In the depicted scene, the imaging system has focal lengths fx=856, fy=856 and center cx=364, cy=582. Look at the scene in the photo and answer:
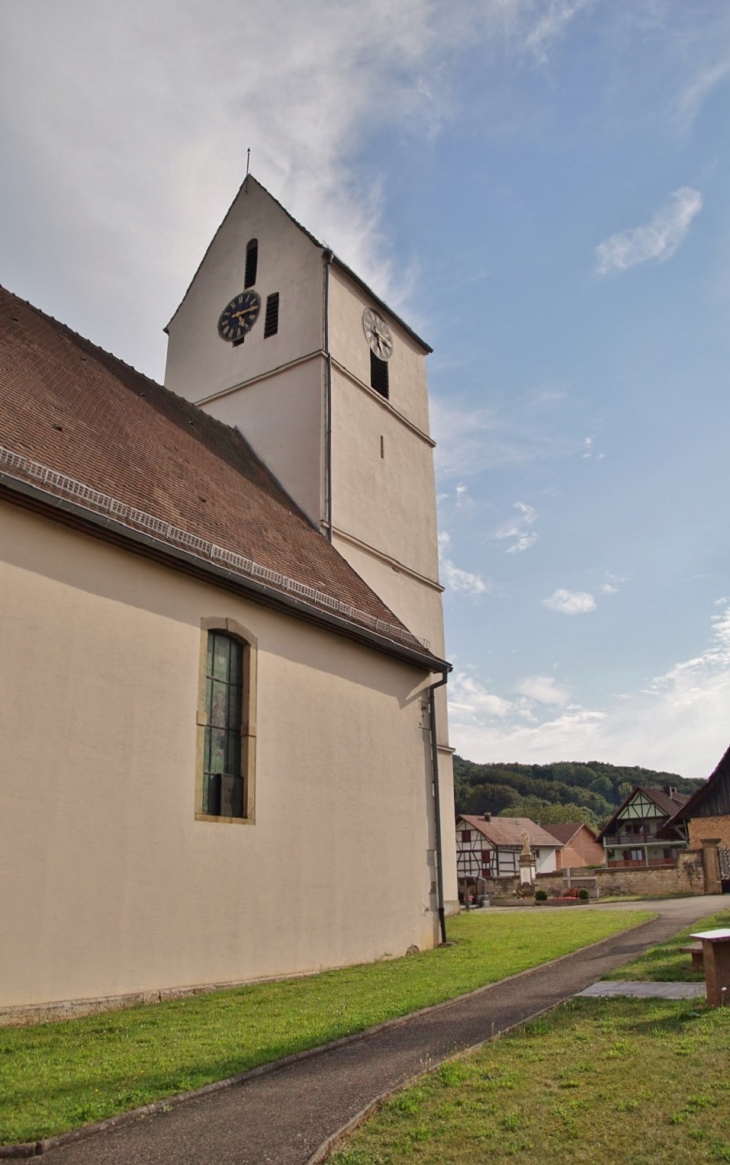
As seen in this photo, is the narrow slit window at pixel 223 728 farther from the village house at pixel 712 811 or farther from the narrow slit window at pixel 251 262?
the village house at pixel 712 811

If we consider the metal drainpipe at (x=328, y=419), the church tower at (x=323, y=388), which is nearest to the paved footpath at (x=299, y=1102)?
the church tower at (x=323, y=388)

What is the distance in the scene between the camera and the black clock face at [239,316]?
2225 centimetres

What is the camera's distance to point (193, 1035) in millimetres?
7344

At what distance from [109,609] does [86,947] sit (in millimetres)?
3640

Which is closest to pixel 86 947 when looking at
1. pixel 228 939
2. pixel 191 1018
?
pixel 191 1018

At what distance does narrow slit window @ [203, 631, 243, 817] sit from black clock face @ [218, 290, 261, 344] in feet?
41.6

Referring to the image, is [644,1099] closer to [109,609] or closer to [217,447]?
[109,609]

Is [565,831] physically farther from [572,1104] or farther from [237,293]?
[572,1104]

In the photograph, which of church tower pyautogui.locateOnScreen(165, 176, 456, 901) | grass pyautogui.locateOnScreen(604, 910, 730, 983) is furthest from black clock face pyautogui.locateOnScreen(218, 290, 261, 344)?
grass pyautogui.locateOnScreen(604, 910, 730, 983)

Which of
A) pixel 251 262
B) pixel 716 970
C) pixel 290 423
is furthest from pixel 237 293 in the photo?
pixel 716 970

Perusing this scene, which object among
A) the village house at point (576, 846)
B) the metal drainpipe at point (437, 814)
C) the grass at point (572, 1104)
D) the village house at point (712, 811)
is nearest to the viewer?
the grass at point (572, 1104)

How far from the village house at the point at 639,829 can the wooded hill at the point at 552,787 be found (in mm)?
21971

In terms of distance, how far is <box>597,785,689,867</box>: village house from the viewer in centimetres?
7225

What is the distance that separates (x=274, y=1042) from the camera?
6.95 meters
